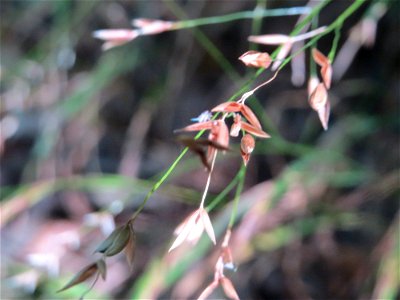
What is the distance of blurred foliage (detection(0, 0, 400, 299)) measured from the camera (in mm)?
1240

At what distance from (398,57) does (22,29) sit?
1.16 m

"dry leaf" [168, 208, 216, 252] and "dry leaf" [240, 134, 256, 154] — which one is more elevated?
"dry leaf" [240, 134, 256, 154]

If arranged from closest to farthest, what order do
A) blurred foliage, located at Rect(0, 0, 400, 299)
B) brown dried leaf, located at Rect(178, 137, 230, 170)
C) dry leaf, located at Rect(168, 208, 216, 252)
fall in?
1. brown dried leaf, located at Rect(178, 137, 230, 170)
2. dry leaf, located at Rect(168, 208, 216, 252)
3. blurred foliage, located at Rect(0, 0, 400, 299)

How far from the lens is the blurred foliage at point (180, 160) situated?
1240 millimetres

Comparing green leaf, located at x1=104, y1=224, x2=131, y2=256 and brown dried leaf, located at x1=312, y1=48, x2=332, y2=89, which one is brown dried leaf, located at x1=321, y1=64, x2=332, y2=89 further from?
green leaf, located at x1=104, y1=224, x2=131, y2=256

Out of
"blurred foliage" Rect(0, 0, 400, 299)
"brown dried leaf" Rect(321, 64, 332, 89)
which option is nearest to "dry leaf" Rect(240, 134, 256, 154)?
"brown dried leaf" Rect(321, 64, 332, 89)

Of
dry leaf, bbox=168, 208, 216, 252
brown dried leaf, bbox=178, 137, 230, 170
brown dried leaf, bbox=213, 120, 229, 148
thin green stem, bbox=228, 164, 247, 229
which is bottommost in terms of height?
thin green stem, bbox=228, 164, 247, 229

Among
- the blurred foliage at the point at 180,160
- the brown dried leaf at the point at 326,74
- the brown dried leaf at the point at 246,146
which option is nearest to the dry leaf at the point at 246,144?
the brown dried leaf at the point at 246,146

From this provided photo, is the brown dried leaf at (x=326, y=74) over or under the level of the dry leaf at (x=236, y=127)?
under

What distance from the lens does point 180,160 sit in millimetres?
1462

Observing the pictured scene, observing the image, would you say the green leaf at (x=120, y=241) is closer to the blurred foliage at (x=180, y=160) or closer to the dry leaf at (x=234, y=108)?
the dry leaf at (x=234, y=108)

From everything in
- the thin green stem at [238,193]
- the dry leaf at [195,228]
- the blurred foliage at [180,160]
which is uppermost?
the dry leaf at [195,228]

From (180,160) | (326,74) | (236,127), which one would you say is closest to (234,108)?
(236,127)

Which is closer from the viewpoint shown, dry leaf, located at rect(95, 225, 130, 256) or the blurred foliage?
dry leaf, located at rect(95, 225, 130, 256)
